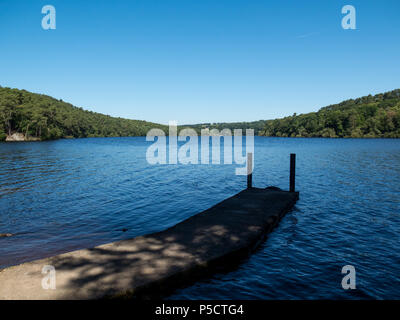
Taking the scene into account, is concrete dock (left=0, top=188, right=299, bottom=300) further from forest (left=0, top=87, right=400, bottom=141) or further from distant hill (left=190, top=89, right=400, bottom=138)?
distant hill (left=190, top=89, right=400, bottom=138)

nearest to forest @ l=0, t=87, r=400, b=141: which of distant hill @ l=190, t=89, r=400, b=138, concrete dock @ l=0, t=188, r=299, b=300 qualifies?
distant hill @ l=190, t=89, r=400, b=138

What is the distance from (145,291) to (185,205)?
10.3m

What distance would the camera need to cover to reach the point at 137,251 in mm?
8016

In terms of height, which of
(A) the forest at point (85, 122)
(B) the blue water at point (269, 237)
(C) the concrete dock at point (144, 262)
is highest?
(A) the forest at point (85, 122)

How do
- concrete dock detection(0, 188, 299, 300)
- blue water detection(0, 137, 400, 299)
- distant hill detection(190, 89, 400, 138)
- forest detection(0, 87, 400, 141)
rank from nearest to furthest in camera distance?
concrete dock detection(0, 188, 299, 300) < blue water detection(0, 137, 400, 299) < forest detection(0, 87, 400, 141) < distant hill detection(190, 89, 400, 138)

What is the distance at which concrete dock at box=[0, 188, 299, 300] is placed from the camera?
5.97m

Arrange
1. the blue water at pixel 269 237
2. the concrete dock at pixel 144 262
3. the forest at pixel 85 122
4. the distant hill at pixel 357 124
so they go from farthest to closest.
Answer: the distant hill at pixel 357 124 → the forest at pixel 85 122 → the blue water at pixel 269 237 → the concrete dock at pixel 144 262

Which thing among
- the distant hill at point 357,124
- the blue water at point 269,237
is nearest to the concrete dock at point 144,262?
the blue water at point 269,237

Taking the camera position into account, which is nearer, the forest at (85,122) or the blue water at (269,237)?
the blue water at (269,237)

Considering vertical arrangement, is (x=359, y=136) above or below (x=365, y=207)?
above

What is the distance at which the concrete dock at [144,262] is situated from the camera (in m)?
5.97

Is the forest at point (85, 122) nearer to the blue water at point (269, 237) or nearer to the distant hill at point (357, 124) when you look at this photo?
the distant hill at point (357, 124)
